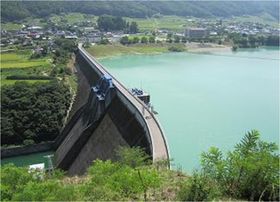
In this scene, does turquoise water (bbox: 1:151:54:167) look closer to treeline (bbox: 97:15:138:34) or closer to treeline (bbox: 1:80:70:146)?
treeline (bbox: 1:80:70:146)

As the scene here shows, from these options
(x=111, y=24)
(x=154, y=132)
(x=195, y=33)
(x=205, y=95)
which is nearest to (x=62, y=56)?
(x=205, y=95)

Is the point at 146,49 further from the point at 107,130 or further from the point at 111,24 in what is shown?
the point at 107,130

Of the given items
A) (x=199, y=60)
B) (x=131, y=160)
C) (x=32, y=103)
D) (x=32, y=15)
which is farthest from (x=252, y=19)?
(x=131, y=160)

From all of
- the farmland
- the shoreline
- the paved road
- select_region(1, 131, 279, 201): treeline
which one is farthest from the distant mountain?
select_region(1, 131, 279, 201): treeline

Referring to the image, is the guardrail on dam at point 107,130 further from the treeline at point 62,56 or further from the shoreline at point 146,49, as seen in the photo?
the shoreline at point 146,49

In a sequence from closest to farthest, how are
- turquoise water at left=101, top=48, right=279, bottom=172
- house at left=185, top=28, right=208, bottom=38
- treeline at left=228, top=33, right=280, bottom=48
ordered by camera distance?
1. turquoise water at left=101, top=48, right=279, bottom=172
2. treeline at left=228, top=33, right=280, bottom=48
3. house at left=185, top=28, right=208, bottom=38

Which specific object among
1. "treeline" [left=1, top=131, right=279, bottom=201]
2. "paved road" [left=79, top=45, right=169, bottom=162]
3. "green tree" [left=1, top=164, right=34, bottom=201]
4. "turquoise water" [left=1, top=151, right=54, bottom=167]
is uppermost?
"treeline" [left=1, top=131, right=279, bottom=201]
